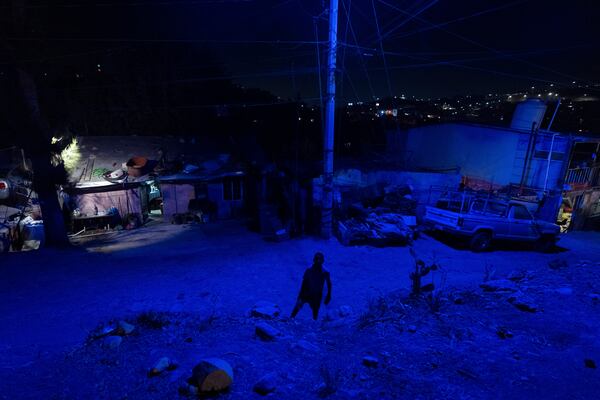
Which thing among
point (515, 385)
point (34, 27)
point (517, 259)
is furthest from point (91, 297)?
point (517, 259)

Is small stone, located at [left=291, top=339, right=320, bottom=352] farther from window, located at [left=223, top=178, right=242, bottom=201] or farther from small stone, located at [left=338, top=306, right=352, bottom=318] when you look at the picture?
window, located at [left=223, top=178, right=242, bottom=201]

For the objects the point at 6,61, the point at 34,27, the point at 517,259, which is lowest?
the point at 517,259

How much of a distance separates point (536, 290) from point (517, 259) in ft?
19.2

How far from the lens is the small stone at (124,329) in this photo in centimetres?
530

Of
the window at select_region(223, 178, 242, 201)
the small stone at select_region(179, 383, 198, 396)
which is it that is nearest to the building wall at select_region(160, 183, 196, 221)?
the window at select_region(223, 178, 242, 201)

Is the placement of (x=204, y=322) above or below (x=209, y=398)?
below

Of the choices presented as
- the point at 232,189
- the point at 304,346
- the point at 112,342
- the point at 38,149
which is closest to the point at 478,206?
the point at 304,346

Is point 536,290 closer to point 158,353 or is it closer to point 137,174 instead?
point 158,353

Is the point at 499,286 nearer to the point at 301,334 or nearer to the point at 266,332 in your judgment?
the point at 301,334

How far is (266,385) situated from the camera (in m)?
3.94

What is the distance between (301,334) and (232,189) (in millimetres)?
15276

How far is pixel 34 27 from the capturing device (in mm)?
12102

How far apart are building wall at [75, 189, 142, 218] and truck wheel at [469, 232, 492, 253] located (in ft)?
56.2

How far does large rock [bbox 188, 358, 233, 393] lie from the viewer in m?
3.79
